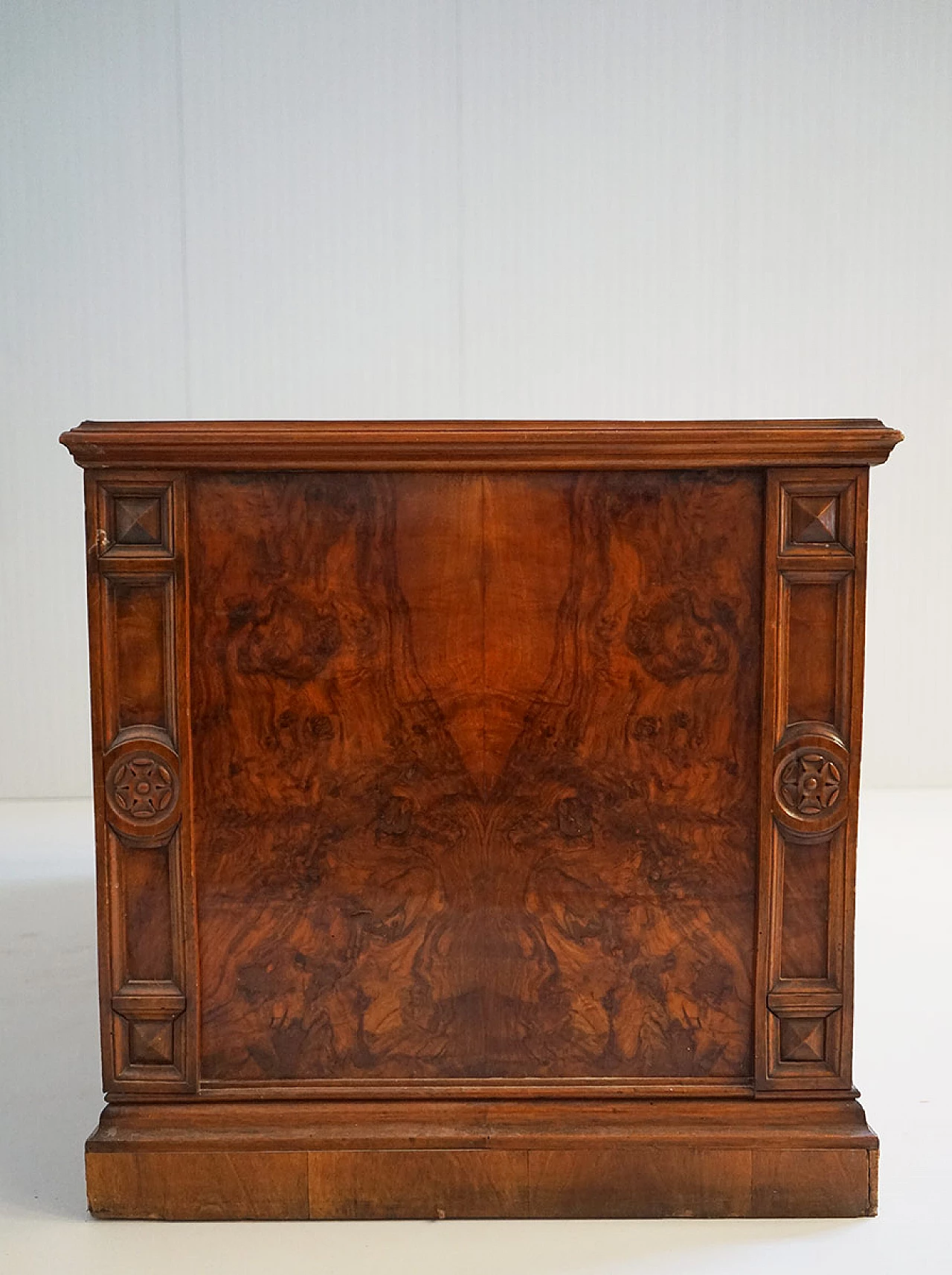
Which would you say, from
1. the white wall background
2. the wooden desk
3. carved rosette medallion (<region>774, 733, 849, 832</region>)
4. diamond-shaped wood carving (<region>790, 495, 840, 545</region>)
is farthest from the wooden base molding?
the white wall background

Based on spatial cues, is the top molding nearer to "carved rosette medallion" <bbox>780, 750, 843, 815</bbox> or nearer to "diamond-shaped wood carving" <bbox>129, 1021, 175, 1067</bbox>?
"carved rosette medallion" <bbox>780, 750, 843, 815</bbox>

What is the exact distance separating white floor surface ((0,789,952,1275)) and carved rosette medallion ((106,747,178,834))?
54 cm

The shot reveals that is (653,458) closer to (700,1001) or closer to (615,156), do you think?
(700,1001)

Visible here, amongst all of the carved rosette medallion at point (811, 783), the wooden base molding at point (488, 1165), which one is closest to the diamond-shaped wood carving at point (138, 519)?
the wooden base molding at point (488, 1165)

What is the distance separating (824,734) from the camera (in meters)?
1.64

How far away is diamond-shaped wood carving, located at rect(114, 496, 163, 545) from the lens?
1626mm

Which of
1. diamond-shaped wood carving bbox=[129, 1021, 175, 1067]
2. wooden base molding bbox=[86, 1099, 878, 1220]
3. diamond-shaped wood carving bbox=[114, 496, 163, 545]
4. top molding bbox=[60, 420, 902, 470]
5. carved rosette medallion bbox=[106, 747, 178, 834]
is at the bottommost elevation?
wooden base molding bbox=[86, 1099, 878, 1220]

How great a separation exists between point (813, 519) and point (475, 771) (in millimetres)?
552

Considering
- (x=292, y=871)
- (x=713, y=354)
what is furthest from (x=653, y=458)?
(x=713, y=354)

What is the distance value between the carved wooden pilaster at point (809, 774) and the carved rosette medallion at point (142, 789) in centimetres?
78

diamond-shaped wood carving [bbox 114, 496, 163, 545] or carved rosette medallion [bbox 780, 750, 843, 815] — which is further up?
diamond-shaped wood carving [bbox 114, 496, 163, 545]

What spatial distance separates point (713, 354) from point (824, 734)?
3.23 metres

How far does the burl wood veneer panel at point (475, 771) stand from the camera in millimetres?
1648

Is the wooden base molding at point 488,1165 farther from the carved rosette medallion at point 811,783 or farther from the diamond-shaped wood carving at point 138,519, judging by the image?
the diamond-shaped wood carving at point 138,519
